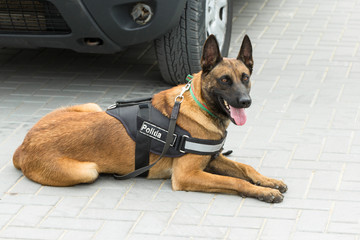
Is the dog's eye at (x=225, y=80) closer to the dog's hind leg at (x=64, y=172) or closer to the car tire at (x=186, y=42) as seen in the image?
the dog's hind leg at (x=64, y=172)

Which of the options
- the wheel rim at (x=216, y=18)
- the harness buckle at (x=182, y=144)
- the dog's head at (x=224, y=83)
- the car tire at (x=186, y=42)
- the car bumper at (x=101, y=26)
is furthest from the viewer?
the wheel rim at (x=216, y=18)

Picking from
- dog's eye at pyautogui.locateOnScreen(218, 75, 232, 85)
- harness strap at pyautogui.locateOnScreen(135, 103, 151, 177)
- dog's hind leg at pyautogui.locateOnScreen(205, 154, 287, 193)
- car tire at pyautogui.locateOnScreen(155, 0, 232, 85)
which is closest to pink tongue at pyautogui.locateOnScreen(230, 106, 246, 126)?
dog's eye at pyautogui.locateOnScreen(218, 75, 232, 85)

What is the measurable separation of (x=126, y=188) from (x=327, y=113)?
214 cm

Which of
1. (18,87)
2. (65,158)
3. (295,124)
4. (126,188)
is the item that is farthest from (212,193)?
(18,87)

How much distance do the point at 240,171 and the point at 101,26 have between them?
6.12ft

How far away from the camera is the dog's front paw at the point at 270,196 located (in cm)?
479

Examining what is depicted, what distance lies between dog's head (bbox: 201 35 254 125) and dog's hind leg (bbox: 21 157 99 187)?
0.95 metres

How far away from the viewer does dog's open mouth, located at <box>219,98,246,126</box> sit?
15.9 feet

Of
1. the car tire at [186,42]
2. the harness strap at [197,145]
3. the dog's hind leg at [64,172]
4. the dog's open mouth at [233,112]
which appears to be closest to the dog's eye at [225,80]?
the dog's open mouth at [233,112]

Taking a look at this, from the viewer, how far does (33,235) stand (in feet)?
14.6

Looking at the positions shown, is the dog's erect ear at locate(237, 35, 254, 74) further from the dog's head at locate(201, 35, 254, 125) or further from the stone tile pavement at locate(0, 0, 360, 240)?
→ the stone tile pavement at locate(0, 0, 360, 240)

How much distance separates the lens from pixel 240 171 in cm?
518

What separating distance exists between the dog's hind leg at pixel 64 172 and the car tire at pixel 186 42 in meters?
1.91

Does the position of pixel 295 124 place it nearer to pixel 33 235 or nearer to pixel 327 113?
pixel 327 113
